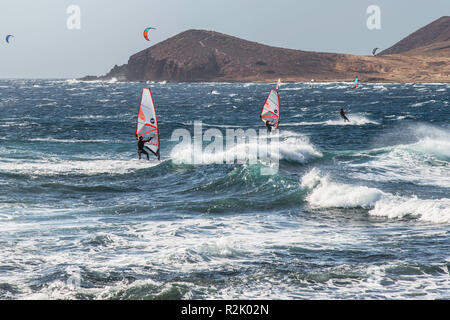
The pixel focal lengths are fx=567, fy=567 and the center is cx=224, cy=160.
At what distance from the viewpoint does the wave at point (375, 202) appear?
43.9ft

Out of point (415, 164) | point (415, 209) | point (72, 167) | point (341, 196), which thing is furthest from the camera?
point (415, 164)

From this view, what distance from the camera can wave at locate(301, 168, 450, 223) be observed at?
13.4 meters

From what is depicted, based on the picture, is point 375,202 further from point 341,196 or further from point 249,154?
point 249,154

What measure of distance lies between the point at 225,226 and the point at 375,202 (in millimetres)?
4484

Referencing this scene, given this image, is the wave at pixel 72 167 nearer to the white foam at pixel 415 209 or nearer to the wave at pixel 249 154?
the wave at pixel 249 154

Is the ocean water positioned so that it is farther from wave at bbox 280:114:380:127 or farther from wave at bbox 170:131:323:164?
wave at bbox 280:114:380:127

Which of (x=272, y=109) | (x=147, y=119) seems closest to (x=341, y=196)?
(x=147, y=119)

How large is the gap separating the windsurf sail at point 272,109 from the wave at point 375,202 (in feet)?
45.2

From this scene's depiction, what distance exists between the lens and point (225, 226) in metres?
12.6

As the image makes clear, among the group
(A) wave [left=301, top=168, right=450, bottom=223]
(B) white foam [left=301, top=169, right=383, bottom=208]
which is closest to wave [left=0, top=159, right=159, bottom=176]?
(A) wave [left=301, top=168, right=450, bottom=223]

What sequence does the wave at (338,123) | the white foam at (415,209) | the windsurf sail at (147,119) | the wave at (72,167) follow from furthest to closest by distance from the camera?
the wave at (338,123)
the wave at (72,167)
the windsurf sail at (147,119)
the white foam at (415,209)

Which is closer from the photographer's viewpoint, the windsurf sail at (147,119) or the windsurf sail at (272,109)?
the windsurf sail at (147,119)

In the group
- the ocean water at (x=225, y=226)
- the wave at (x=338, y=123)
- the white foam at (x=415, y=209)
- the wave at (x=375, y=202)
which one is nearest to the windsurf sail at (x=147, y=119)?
the ocean water at (x=225, y=226)
